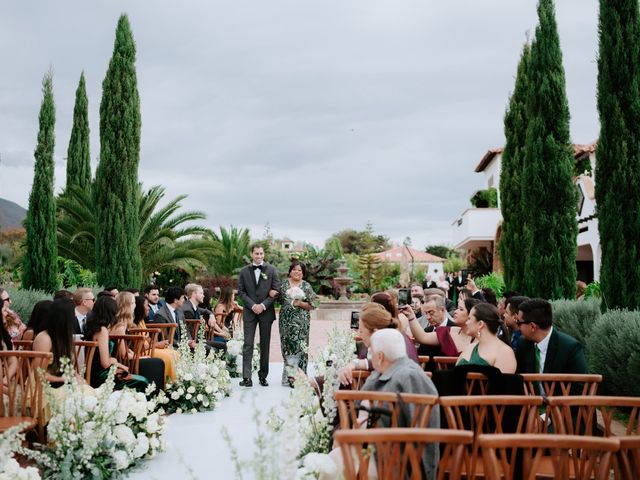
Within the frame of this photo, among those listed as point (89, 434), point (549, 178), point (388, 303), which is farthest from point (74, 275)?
point (89, 434)

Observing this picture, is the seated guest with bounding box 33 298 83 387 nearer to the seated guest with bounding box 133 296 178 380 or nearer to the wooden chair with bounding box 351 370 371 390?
the wooden chair with bounding box 351 370 371 390

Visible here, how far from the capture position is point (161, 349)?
800 centimetres

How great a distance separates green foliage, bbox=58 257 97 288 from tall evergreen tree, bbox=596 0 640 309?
14190 mm

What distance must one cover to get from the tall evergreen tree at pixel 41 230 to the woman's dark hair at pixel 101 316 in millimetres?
9120

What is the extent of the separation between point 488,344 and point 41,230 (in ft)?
40.1

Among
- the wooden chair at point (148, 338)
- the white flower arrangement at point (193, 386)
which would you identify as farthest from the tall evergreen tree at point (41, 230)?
the wooden chair at point (148, 338)

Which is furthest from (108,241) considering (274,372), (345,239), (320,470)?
(345,239)

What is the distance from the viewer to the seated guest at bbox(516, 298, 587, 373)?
4.78 m

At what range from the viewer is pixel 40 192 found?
14305 millimetres

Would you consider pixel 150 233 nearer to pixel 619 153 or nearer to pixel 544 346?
pixel 619 153

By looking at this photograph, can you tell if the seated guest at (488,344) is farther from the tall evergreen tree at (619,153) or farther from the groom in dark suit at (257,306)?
the groom in dark suit at (257,306)

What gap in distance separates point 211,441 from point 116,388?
1054 mm

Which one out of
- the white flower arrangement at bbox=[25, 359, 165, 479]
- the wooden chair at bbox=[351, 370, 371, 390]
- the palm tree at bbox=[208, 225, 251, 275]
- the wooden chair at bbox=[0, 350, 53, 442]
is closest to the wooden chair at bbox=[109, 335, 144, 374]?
the white flower arrangement at bbox=[25, 359, 165, 479]

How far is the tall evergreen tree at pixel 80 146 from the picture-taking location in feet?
83.1
